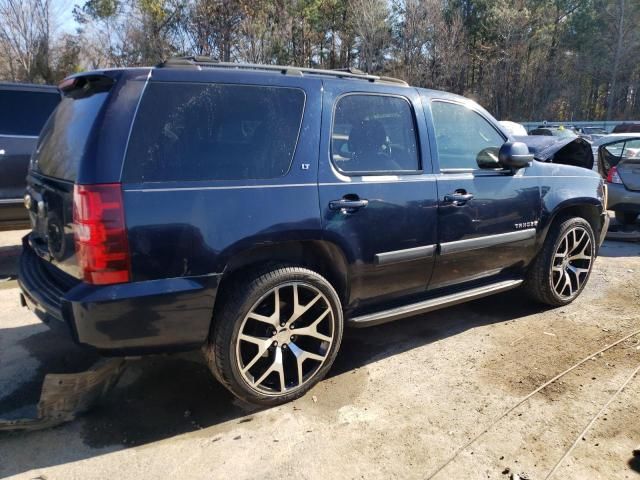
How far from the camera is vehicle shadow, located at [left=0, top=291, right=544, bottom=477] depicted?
2734 millimetres

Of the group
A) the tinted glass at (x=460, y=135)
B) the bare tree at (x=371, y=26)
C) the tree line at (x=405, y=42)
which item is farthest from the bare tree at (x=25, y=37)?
the tinted glass at (x=460, y=135)

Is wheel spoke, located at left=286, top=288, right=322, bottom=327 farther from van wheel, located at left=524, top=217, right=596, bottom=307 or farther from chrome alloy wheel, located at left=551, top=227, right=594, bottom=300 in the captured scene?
chrome alloy wheel, located at left=551, top=227, right=594, bottom=300

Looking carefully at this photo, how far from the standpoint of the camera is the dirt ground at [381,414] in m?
2.53

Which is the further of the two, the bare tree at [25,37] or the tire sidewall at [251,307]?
the bare tree at [25,37]

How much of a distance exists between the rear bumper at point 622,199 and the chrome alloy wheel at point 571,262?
3277mm

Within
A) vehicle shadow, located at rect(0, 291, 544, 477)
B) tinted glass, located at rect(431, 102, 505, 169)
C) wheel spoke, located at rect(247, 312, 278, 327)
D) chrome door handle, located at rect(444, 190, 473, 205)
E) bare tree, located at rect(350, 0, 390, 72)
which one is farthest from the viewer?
bare tree, located at rect(350, 0, 390, 72)

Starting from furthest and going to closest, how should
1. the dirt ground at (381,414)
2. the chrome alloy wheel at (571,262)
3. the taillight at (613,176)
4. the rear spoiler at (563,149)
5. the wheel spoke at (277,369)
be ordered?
the taillight at (613,176) → the rear spoiler at (563,149) → the chrome alloy wheel at (571,262) → the wheel spoke at (277,369) → the dirt ground at (381,414)

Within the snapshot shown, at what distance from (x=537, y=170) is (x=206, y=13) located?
2441 cm

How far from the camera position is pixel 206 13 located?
2498 cm

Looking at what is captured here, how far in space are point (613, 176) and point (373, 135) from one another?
584 centimetres

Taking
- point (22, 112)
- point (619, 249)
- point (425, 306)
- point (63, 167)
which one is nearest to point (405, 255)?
point (425, 306)

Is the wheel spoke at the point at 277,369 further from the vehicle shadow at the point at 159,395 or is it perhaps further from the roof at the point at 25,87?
the roof at the point at 25,87

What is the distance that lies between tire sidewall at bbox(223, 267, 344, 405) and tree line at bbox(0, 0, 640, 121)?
2301cm

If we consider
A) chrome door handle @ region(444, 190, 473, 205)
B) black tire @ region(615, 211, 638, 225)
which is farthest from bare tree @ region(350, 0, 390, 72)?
chrome door handle @ region(444, 190, 473, 205)
